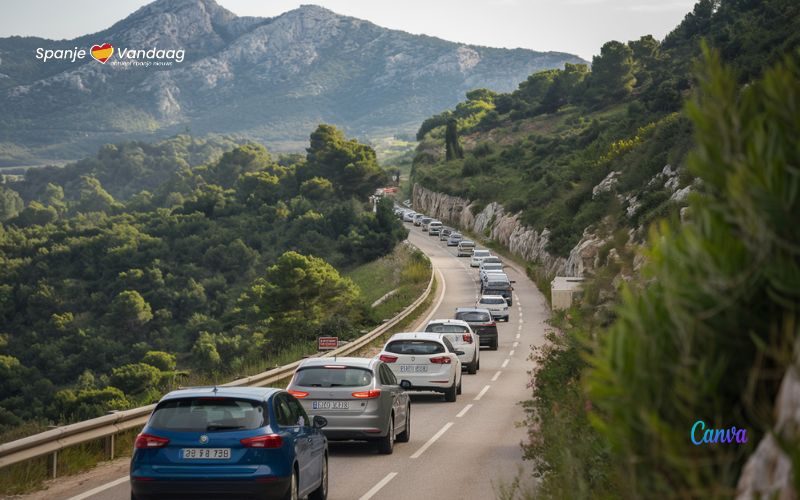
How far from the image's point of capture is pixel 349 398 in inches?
659

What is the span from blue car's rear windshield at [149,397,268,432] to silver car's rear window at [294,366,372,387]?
5.53m

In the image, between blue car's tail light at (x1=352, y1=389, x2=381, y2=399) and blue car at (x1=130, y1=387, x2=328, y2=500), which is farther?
blue car's tail light at (x1=352, y1=389, x2=381, y2=399)

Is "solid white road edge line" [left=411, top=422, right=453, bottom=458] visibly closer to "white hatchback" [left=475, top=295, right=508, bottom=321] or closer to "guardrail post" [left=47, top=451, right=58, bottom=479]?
"guardrail post" [left=47, top=451, right=58, bottom=479]

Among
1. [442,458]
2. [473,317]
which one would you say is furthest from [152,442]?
[473,317]

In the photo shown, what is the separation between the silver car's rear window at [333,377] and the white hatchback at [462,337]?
14.7 metres

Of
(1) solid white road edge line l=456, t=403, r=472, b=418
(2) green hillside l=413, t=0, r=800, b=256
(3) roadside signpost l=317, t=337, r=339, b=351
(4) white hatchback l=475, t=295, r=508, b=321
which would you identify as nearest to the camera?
(1) solid white road edge line l=456, t=403, r=472, b=418

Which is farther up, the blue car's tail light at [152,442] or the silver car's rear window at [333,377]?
the blue car's tail light at [152,442]

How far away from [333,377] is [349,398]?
544 mm

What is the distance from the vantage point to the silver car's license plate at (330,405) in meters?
16.8

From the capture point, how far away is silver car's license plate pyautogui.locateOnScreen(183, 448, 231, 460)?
11.1 m

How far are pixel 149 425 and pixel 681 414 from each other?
7622mm

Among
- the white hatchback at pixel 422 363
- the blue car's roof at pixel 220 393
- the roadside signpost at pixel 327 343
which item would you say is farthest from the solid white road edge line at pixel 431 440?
the roadside signpost at pixel 327 343

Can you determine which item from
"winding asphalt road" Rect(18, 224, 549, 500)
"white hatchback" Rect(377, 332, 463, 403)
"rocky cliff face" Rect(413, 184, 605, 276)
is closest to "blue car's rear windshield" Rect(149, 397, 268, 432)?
"winding asphalt road" Rect(18, 224, 549, 500)

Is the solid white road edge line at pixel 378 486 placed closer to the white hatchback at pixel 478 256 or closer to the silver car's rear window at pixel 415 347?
the silver car's rear window at pixel 415 347
